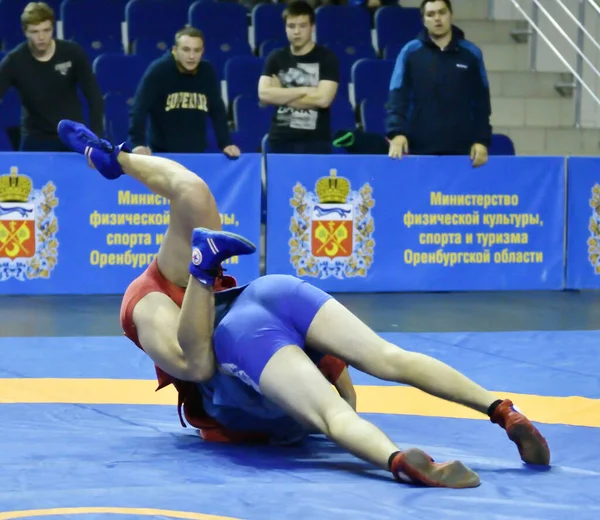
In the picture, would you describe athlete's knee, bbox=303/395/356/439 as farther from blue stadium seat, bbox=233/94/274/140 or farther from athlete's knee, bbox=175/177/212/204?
blue stadium seat, bbox=233/94/274/140

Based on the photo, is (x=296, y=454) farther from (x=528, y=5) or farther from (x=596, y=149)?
(x=528, y=5)

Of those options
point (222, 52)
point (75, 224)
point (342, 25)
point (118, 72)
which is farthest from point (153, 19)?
point (75, 224)

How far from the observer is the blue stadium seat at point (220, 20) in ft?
34.1

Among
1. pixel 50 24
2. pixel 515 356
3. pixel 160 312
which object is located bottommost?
pixel 515 356

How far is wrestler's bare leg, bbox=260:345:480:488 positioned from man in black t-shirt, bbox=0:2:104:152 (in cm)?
453

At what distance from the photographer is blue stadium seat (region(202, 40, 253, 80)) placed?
1041cm

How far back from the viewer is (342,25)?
10.9m

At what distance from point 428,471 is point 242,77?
680cm

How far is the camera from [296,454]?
4.28 metres

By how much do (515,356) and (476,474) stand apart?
8.52 feet

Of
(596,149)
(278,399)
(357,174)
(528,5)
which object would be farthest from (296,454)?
(528,5)

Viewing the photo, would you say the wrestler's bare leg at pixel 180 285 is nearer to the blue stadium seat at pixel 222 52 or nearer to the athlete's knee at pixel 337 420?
the athlete's knee at pixel 337 420

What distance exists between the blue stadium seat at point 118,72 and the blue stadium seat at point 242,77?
749mm

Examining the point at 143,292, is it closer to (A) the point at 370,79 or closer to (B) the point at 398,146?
(B) the point at 398,146
